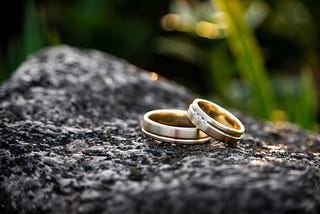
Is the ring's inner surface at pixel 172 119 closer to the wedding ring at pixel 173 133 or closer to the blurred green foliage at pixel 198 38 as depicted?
the wedding ring at pixel 173 133

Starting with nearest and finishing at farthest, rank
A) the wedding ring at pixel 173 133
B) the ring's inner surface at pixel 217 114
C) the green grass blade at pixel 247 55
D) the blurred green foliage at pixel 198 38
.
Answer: the wedding ring at pixel 173 133, the ring's inner surface at pixel 217 114, the green grass blade at pixel 247 55, the blurred green foliage at pixel 198 38

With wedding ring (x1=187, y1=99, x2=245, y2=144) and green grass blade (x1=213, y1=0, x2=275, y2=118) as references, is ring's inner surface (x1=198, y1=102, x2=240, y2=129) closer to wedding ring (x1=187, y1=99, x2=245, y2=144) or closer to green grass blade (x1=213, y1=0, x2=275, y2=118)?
wedding ring (x1=187, y1=99, x2=245, y2=144)

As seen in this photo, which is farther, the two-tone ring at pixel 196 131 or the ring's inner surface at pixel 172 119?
the ring's inner surface at pixel 172 119

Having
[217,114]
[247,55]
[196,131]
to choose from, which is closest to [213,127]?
[196,131]

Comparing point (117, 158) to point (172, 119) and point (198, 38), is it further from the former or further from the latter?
point (198, 38)

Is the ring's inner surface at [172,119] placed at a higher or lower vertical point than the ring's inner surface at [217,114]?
lower

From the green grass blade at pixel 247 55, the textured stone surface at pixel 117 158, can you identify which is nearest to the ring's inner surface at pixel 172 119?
the textured stone surface at pixel 117 158
